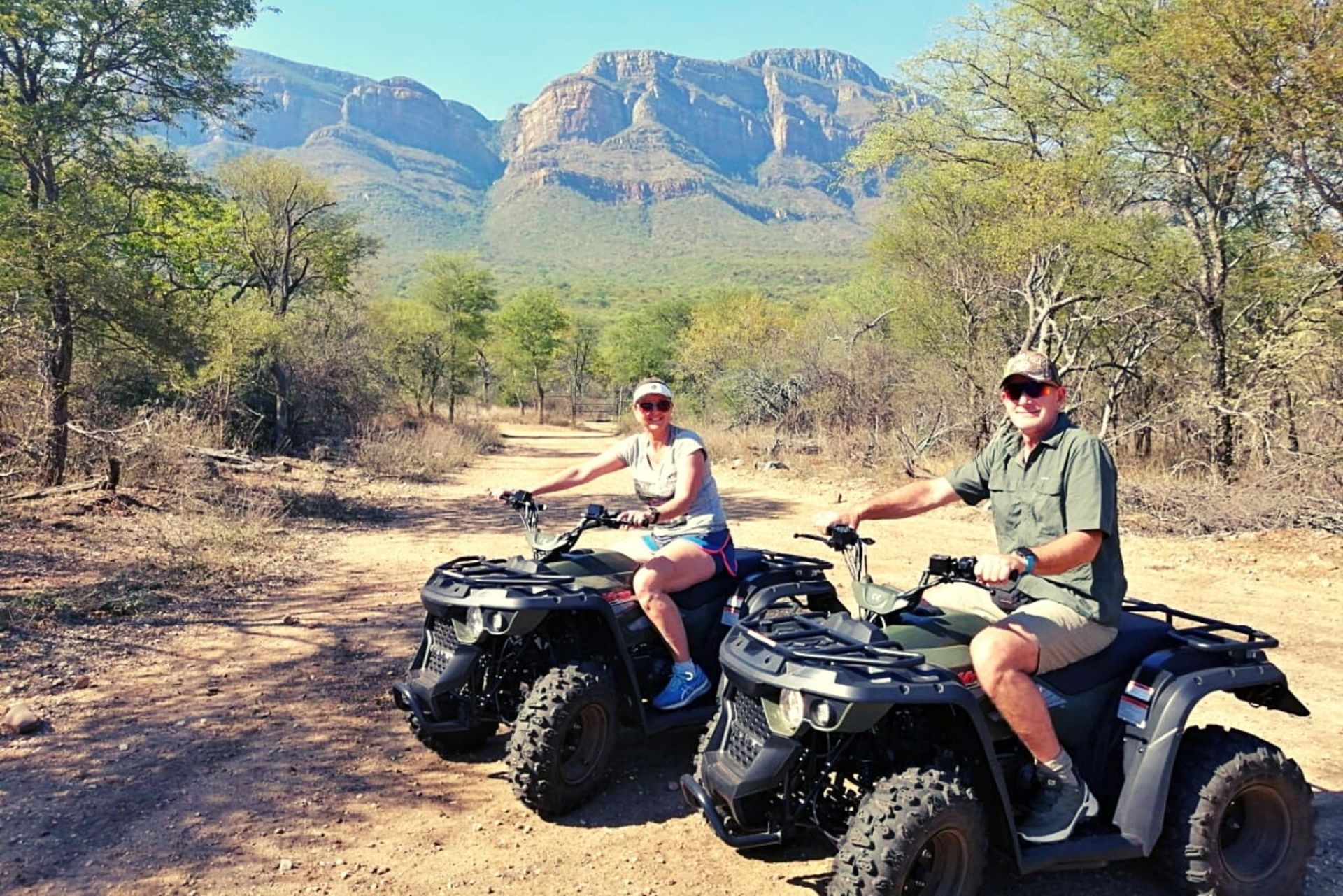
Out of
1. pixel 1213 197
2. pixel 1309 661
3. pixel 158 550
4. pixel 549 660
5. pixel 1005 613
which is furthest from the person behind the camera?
pixel 1213 197

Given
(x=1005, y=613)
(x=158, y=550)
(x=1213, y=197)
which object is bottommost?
(x=158, y=550)

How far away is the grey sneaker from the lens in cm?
298

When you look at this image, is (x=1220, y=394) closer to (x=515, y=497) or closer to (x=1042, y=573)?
(x=1042, y=573)

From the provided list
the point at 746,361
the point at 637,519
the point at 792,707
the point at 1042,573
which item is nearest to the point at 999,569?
the point at 1042,573

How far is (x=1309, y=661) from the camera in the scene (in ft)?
20.5

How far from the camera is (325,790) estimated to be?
409cm

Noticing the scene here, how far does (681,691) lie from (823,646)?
1.44m

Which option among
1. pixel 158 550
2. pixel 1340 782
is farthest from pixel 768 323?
pixel 1340 782

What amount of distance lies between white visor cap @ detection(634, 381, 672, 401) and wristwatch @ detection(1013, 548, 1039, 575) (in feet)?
6.85

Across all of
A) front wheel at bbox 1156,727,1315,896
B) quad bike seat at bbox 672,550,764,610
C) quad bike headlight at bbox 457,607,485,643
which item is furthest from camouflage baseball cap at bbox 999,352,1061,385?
quad bike headlight at bbox 457,607,485,643

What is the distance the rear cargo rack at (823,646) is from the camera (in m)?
2.90

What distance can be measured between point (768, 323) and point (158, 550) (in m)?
24.8

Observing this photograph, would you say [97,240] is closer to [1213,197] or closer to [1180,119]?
[1180,119]

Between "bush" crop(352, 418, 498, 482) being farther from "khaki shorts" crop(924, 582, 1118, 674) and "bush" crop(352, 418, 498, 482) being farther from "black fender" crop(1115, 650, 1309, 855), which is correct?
"black fender" crop(1115, 650, 1309, 855)
